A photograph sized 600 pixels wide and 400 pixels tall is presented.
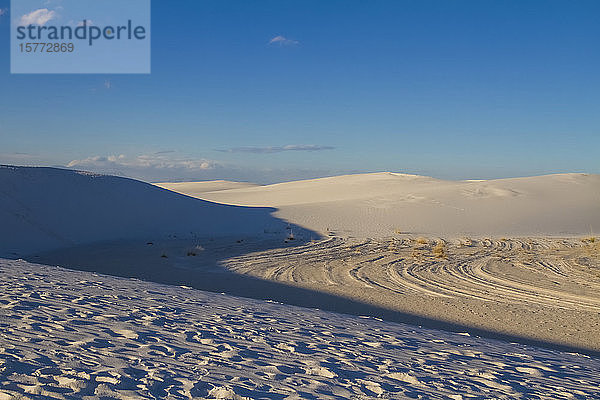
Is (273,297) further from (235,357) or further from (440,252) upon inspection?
(440,252)

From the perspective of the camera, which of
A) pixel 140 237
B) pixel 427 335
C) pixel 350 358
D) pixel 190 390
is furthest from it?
pixel 140 237

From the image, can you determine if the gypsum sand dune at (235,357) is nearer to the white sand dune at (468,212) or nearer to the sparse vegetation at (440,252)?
the sparse vegetation at (440,252)

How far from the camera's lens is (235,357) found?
16.0ft

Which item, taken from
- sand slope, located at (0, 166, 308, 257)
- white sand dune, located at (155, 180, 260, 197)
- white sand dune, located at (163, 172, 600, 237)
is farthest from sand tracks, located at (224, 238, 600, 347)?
white sand dune, located at (155, 180, 260, 197)

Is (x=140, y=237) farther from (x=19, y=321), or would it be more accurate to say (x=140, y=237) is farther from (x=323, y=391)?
(x=323, y=391)

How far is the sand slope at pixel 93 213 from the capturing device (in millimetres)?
19750

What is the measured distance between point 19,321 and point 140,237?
16.3 m

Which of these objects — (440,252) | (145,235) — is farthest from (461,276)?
(145,235)

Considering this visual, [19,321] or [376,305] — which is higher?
[19,321]

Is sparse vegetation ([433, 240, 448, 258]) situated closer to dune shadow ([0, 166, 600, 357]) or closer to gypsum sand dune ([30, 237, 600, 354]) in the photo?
gypsum sand dune ([30, 237, 600, 354])

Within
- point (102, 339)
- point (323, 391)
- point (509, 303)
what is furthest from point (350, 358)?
point (509, 303)

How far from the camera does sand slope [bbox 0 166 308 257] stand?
19750mm

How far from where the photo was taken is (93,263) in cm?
1518

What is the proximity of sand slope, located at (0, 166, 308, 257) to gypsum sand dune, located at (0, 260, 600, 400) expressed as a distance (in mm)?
12770
